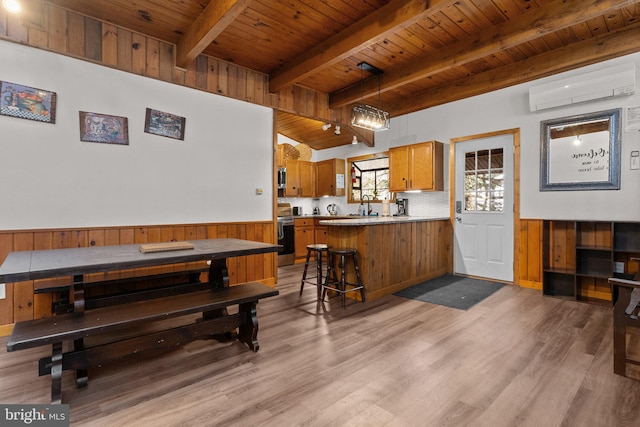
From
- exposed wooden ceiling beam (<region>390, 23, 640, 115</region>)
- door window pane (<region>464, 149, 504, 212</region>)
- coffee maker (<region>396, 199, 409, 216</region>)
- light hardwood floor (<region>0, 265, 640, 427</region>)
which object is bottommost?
light hardwood floor (<region>0, 265, 640, 427</region>)

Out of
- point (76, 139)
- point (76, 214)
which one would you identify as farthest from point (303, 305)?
point (76, 139)

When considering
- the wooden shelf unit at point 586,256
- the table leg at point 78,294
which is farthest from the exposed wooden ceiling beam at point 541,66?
the table leg at point 78,294

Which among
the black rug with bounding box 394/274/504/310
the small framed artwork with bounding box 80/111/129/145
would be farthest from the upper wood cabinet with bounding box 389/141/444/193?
the small framed artwork with bounding box 80/111/129/145

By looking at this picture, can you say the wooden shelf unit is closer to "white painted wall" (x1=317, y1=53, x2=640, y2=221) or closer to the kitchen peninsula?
"white painted wall" (x1=317, y1=53, x2=640, y2=221)

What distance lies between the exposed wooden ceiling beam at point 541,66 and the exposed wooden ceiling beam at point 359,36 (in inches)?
89.3

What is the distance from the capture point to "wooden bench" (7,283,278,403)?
5.65ft

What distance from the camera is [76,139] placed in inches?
115

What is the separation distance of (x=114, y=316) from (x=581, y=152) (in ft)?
16.4

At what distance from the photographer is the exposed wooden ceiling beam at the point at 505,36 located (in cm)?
271

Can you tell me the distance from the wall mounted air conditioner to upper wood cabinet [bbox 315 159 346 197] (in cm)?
354

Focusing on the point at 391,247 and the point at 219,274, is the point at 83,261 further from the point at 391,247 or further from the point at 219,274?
the point at 391,247

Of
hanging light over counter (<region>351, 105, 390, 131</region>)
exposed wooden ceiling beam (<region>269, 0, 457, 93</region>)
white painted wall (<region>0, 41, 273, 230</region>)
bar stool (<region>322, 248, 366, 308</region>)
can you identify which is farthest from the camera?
hanging light over counter (<region>351, 105, 390, 131</region>)

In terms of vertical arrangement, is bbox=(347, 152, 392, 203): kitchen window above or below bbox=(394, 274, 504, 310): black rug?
above

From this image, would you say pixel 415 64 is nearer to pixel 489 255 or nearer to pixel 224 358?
pixel 489 255
